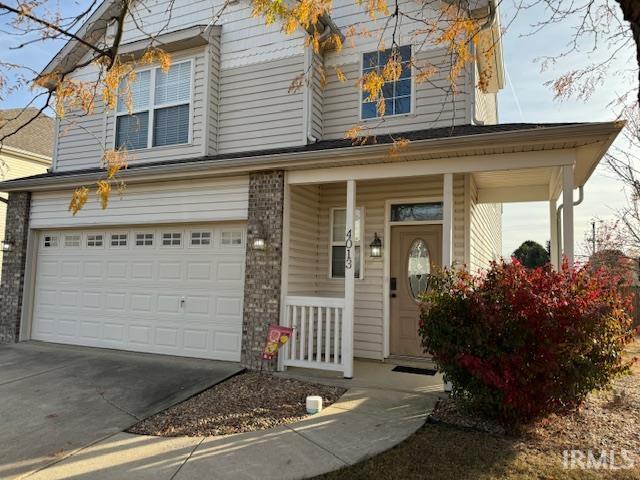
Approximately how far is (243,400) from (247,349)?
1.43 m

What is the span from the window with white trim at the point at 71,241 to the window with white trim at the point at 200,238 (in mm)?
2750

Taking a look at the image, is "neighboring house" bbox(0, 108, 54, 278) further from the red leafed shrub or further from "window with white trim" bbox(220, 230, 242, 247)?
the red leafed shrub

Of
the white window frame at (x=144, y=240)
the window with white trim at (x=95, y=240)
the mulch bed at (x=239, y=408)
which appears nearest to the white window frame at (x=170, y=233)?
the white window frame at (x=144, y=240)

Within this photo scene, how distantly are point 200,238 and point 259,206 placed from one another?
1438 mm

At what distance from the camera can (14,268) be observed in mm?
9047

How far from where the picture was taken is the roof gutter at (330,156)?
5078mm

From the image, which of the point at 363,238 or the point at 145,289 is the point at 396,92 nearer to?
the point at 363,238

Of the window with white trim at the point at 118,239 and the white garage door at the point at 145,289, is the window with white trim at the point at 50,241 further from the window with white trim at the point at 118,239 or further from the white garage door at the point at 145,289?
the window with white trim at the point at 118,239

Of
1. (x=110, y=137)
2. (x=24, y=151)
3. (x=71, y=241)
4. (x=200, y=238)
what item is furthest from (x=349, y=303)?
(x=24, y=151)

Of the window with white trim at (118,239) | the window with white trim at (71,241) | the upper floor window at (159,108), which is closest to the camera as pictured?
the window with white trim at (118,239)

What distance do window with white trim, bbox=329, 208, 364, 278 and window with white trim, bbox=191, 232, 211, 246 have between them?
84.8 inches

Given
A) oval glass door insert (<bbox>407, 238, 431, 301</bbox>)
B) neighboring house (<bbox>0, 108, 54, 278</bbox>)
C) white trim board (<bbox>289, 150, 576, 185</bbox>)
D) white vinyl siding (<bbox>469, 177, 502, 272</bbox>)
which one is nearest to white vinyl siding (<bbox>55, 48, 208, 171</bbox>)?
white trim board (<bbox>289, 150, 576, 185</bbox>)

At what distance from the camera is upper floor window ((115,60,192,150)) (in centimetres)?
879

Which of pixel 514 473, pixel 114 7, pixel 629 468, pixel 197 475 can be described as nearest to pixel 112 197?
pixel 114 7
